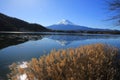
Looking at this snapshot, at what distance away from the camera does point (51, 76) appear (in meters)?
6.36

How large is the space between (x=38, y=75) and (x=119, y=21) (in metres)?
3.47

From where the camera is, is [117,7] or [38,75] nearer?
[38,75]

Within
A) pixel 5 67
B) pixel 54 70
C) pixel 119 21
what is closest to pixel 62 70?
pixel 54 70

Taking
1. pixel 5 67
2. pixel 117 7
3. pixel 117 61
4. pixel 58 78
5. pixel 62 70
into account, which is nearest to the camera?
pixel 58 78

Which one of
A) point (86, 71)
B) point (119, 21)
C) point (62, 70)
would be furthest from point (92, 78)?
point (119, 21)

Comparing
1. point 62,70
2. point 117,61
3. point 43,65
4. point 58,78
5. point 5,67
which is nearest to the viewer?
point 58,78

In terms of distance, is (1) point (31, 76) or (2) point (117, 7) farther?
(2) point (117, 7)

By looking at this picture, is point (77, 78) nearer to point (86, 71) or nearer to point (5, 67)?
point (86, 71)

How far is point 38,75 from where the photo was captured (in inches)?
251

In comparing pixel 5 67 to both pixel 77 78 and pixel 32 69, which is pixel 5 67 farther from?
pixel 77 78

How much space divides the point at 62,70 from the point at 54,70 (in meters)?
0.33

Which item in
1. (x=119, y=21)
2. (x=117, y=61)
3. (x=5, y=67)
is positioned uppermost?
(x=119, y=21)

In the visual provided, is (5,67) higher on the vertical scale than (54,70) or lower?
lower

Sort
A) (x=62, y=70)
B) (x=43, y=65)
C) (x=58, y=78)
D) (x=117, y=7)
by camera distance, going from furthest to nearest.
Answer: (x=117, y=7), (x=43, y=65), (x=62, y=70), (x=58, y=78)
